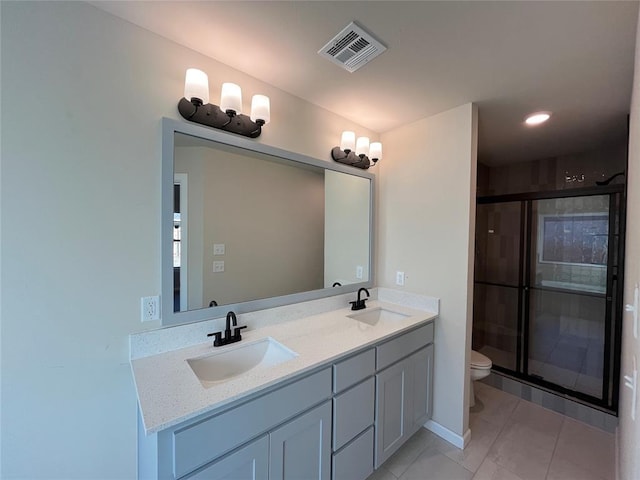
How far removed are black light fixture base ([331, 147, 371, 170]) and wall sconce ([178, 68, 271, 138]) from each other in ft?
2.20

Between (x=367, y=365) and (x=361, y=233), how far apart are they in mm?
1159

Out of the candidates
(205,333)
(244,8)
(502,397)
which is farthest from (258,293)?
(502,397)

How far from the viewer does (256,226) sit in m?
1.71

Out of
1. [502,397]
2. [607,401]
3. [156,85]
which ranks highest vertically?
[156,85]

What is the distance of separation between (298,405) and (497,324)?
3.10 m

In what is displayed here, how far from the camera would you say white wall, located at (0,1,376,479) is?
989 millimetres

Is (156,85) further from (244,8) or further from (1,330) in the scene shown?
(1,330)

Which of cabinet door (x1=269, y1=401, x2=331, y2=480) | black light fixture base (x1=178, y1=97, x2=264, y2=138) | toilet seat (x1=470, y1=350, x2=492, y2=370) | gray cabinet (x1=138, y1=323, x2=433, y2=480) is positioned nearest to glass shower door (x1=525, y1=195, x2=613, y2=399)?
toilet seat (x1=470, y1=350, x2=492, y2=370)

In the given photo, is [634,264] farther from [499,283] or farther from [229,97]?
[499,283]

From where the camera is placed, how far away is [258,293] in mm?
1653

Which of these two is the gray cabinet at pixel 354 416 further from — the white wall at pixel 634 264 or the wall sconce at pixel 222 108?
the wall sconce at pixel 222 108

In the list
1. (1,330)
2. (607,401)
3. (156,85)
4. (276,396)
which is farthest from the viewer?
(607,401)

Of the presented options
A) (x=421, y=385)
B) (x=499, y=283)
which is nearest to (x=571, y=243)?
(x=499, y=283)

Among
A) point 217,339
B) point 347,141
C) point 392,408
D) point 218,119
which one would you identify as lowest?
point 392,408
